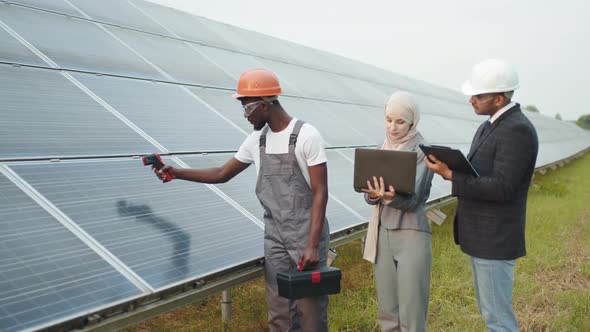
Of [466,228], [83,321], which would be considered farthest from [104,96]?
[466,228]

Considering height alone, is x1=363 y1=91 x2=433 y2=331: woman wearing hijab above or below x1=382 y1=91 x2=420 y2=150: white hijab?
below

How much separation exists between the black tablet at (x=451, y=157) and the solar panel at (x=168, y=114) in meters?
2.29

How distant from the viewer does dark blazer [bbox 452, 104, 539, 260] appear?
3.21m

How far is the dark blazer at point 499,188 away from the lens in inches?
127

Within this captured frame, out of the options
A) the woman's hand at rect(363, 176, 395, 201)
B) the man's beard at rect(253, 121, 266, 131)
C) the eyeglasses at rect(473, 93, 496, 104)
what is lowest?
the woman's hand at rect(363, 176, 395, 201)

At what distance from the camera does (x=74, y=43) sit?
18.5 ft

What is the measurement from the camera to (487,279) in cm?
341

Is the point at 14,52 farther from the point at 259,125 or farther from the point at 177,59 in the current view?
the point at 259,125

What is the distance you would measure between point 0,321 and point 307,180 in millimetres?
1859

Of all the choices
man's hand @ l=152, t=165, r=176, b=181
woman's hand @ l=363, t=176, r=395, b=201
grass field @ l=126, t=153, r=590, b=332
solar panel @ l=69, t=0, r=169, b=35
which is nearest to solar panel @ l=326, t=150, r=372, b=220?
grass field @ l=126, t=153, r=590, b=332

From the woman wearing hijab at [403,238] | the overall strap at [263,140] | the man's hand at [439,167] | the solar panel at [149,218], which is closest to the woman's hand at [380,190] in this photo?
the woman wearing hijab at [403,238]

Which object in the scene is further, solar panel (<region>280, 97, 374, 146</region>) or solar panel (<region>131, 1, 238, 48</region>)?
solar panel (<region>131, 1, 238, 48</region>)

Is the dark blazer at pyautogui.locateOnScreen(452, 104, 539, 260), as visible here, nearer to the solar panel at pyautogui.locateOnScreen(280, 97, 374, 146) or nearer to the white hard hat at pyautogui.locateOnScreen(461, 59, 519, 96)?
the white hard hat at pyautogui.locateOnScreen(461, 59, 519, 96)

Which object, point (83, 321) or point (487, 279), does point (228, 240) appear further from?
point (487, 279)
